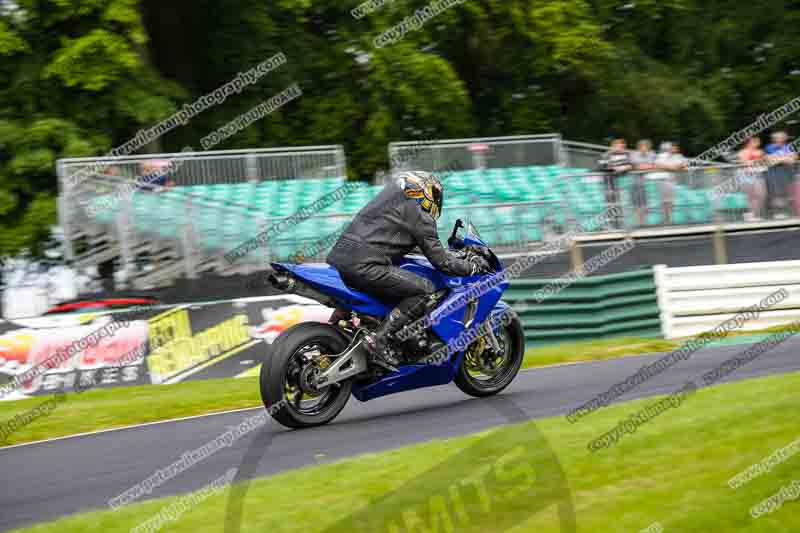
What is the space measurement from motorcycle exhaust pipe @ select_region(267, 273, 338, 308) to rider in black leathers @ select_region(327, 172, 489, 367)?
0.24 metres

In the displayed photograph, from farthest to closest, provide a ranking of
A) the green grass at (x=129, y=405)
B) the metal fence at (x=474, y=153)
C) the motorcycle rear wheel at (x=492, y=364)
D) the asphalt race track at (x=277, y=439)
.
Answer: the metal fence at (x=474, y=153) < the green grass at (x=129, y=405) < the motorcycle rear wheel at (x=492, y=364) < the asphalt race track at (x=277, y=439)

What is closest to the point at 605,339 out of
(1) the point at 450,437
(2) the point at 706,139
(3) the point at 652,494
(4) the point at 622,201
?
(4) the point at 622,201

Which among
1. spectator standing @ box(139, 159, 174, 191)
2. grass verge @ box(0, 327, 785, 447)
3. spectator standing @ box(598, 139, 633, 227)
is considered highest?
spectator standing @ box(139, 159, 174, 191)

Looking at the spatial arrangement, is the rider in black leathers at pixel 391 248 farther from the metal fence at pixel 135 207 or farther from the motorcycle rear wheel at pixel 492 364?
the metal fence at pixel 135 207

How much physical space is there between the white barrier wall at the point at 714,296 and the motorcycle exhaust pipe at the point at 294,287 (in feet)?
24.0

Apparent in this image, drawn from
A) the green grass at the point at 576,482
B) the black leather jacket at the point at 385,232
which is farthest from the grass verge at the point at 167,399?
the green grass at the point at 576,482

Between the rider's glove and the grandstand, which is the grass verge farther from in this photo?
the rider's glove

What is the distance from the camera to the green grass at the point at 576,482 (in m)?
5.14

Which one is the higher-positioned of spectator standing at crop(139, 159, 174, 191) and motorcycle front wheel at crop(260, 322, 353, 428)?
spectator standing at crop(139, 159, 174, 191)

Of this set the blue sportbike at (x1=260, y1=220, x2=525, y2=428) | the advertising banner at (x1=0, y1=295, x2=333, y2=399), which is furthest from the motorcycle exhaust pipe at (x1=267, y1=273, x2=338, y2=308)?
the advertising banner at (x1=0, y1=295, x2=333, y2=399)

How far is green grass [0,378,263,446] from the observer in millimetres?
9984

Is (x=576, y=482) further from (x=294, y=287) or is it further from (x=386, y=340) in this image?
(x=294, y=287)

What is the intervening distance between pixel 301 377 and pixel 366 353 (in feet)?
1.88

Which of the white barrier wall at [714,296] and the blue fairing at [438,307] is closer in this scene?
the blue fairing at [438,307]
